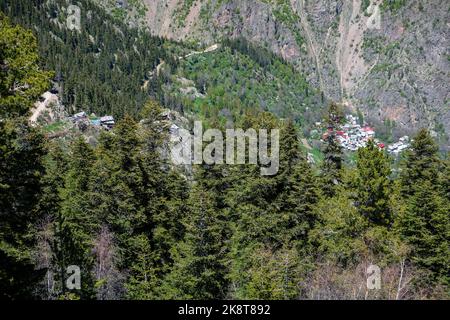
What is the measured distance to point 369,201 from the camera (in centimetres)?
2938

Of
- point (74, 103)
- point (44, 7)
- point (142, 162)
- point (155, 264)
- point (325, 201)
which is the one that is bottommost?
point (155, 264)

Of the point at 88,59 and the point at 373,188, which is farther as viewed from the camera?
the point at 88,59

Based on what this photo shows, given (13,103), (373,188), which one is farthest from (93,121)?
(13,103)

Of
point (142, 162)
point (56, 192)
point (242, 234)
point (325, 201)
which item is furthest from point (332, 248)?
point (56, 192)

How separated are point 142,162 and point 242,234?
810 cm

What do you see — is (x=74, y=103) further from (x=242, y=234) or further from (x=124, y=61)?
(x=242, y=234)

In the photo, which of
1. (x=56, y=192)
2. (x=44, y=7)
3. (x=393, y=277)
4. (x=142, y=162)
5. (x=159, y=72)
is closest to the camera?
(x=393, y=277)
